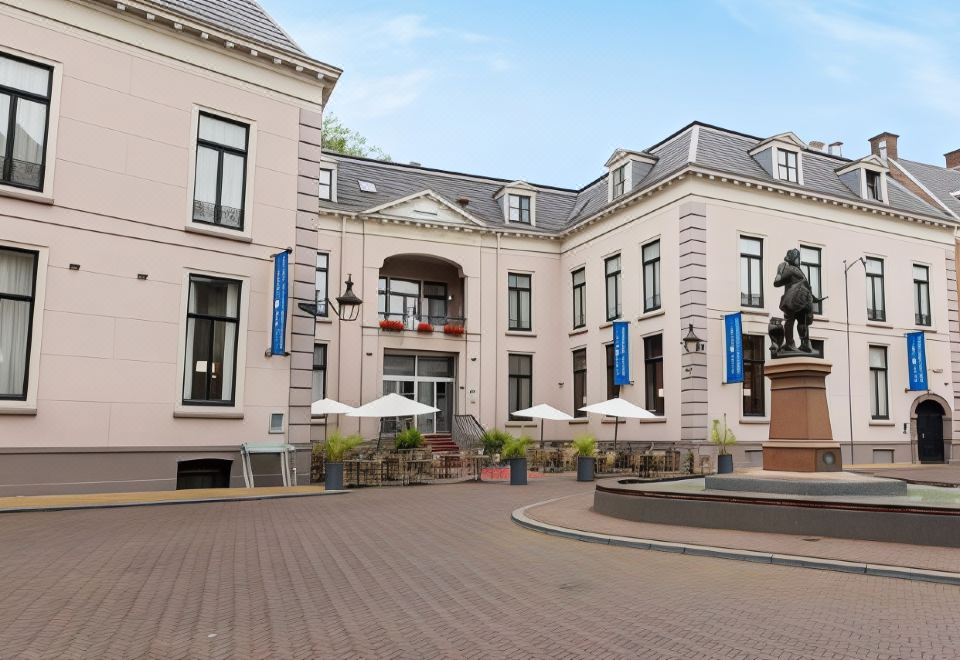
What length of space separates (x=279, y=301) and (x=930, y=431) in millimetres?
25905

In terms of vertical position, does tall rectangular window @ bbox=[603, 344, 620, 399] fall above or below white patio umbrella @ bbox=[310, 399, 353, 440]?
above

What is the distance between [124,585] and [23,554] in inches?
96.1

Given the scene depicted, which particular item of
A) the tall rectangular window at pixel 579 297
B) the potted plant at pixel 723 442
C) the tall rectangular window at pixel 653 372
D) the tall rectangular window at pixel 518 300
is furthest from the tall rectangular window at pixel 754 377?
the tall rectangular window at pixel 518 300

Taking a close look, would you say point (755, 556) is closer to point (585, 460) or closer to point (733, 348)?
point (585, 460)

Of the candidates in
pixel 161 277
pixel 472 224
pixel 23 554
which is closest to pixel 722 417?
pixel 472 224

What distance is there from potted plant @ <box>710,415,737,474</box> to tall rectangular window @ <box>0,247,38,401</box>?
59.7 ft

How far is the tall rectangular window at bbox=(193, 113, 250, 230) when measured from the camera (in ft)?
57.4

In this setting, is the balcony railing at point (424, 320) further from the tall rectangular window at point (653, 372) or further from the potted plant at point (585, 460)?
the potted plant at point (585, 460)

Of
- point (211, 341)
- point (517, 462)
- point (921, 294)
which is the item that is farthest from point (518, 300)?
point (211, 341)

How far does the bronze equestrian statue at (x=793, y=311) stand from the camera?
14.0 m

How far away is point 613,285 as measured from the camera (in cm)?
3017

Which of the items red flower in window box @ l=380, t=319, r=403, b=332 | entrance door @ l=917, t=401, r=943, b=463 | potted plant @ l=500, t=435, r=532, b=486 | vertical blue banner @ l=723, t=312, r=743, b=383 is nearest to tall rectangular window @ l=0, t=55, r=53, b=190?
potted plant @ l=500, t=435, r=532, b=486

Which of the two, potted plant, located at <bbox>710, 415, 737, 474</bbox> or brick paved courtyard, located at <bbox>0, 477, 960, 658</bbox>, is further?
potted plant, located at <bbox>710, 415, 737, 474</bbox>

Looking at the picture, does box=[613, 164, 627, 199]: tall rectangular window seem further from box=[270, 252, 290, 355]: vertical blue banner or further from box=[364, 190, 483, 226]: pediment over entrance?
box=[270, 252, 290, 355]: vertical blue banner
